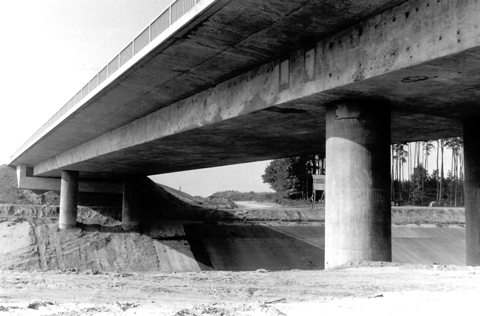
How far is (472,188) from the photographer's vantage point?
54.2 feet

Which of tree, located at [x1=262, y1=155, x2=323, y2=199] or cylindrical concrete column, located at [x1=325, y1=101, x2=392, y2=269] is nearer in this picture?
cylindrical concrete column, located at [x1=325, y1=101, x2=392, y2=269]

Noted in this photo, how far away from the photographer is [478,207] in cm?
1620

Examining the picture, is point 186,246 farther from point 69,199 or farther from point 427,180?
point 427,180

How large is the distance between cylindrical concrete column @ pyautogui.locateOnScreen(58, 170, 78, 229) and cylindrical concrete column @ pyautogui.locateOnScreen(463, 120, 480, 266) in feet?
98.8

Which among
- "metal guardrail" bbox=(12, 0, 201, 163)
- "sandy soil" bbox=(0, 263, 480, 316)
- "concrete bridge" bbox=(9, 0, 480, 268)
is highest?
"metal guardrail" bbox=(12, 0, 201, 163)

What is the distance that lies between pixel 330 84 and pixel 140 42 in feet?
20.9

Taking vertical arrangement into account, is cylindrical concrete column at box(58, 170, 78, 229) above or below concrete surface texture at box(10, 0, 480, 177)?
below

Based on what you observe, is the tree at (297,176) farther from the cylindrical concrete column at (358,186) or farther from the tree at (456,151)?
the cylindrical concrete column at (358,186)

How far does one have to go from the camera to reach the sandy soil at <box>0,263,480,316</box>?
6797mm

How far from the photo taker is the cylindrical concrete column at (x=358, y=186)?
1134cm

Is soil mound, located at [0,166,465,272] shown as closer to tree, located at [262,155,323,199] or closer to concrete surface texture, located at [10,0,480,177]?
concrete surface texture, located at [10,0,480,177]

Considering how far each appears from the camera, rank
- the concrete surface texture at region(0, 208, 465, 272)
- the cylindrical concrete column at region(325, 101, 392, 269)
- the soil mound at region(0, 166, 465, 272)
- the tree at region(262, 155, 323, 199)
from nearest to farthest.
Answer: the cylindrical concrete column at region(325, 101, 392, 269) < the concrete surface texture at region(0, 208, 465, 272) < the soil mound at region(0, 166, 465, 272) < the tree at region(262, 155, 323, 199)

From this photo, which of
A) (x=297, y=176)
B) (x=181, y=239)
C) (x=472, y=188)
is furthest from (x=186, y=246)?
(x=297, y=176)

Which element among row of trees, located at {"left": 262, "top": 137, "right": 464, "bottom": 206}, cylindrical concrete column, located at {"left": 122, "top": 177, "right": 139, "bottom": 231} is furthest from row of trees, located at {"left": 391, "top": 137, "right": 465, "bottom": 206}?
cylindrical concrete column, located at {"left": 122, "top": 177, "right": 139, "bottom": 231}
